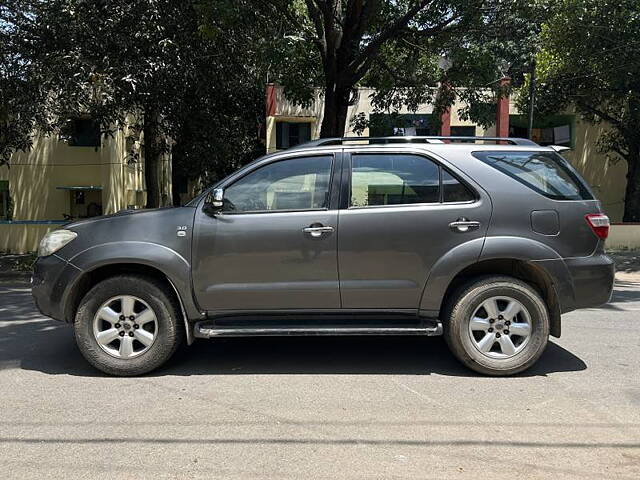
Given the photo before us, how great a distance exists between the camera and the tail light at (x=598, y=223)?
16.1 feet

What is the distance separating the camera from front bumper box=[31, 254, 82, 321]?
4863 millimetres

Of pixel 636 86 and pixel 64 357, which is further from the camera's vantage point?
pixel 636 86

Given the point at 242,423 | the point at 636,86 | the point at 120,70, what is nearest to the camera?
the point at 242,423

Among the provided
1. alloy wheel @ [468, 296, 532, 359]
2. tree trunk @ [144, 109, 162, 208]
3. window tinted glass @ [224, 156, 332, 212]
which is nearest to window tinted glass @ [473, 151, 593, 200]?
alloy wheel @ [468, 296, 532, 359]

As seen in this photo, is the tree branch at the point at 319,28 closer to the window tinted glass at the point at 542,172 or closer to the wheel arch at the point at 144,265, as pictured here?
the window tinted glass at the point at 542,172

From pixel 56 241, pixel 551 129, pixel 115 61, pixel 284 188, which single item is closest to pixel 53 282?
pixel 56 241

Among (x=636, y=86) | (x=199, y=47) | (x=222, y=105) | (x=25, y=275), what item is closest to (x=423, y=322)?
(x=199, y=47)

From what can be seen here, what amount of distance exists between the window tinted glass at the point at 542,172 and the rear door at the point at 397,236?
372mm

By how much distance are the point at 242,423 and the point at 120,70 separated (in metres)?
8.49

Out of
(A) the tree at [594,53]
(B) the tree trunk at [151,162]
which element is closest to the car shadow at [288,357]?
(A) the tree at [594,53]

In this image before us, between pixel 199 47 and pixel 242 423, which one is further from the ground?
pixel 199 47

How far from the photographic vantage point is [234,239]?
481 cm

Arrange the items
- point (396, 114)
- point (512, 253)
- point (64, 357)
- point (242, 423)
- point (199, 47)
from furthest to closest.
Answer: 1. point (396, 114)
2. point (199, 47)
3. point (64, 357)
4. point (512, 253)
5. point (242, 423)

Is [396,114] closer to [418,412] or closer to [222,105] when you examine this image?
[222,105]
